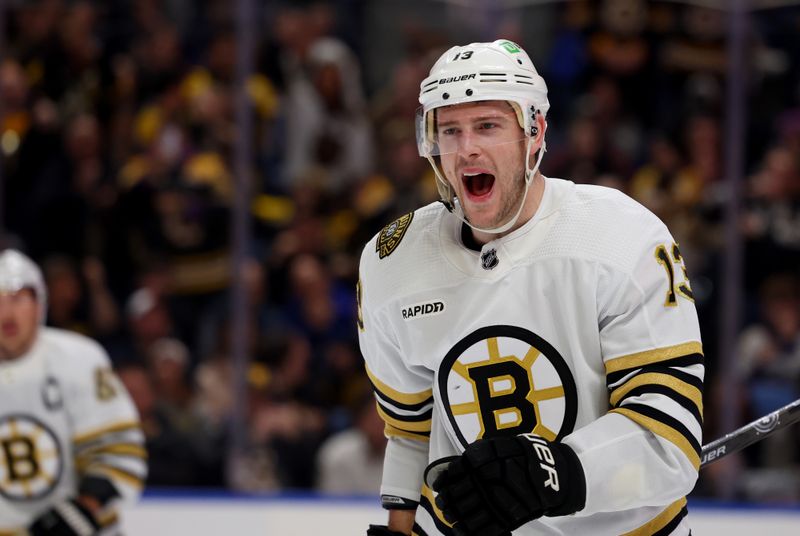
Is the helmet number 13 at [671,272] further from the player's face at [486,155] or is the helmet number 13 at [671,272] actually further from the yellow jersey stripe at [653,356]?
the player's face at [486,155]

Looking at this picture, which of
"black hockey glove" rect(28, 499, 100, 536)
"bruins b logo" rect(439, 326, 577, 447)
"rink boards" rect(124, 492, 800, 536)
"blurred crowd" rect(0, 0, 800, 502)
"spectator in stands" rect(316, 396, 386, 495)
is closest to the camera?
"bruins b logo" rect(439, 326, 577, 447)

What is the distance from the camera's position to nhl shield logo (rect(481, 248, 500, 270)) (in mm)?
2100

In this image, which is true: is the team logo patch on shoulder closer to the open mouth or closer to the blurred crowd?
the open mouth

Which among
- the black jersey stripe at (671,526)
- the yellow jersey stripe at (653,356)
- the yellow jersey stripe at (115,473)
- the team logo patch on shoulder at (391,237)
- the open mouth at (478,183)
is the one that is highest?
the open mouth at (478,183)

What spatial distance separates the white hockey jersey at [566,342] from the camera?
6.28ft

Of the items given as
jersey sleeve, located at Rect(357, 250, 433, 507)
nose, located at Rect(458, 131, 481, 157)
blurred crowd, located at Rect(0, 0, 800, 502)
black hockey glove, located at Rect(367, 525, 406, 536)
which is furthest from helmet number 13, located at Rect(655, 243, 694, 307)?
blurred crowd, located at Rect(0, 0, 800, 502)

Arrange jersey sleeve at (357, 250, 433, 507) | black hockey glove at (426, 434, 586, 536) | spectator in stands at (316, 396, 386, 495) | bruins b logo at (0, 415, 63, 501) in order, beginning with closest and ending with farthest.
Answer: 1. black hockey glove at (426, 434, 586, 536)
2. jersey sleeve at (357, 250, 433, 507)
3. bruins b logo at (0, 415, 63, 501)
4. spectator in stands at (316, 396, 386, 495)

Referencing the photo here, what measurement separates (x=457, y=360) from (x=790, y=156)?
3.18 meters

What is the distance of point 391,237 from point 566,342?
415 millimetres

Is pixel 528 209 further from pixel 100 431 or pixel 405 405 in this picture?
pixel 100 431

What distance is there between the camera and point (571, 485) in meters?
1.87

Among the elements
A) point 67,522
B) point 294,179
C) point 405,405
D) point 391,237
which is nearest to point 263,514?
point 67,522

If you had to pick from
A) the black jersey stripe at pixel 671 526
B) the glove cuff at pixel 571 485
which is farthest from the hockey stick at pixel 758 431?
the glove cuff at pixel 571 485

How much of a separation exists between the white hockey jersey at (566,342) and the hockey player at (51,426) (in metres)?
1.86
